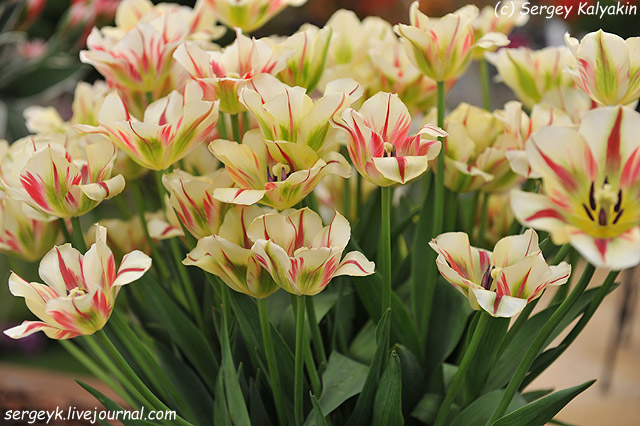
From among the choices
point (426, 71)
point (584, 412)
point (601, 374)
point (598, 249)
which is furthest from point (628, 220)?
point (601, 374)

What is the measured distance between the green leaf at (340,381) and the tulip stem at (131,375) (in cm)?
5

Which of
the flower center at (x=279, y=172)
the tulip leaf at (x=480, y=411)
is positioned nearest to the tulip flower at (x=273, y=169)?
the flower center at (x=279, y=172)

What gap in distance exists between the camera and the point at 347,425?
0.27m

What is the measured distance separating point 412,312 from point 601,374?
0.77 meters

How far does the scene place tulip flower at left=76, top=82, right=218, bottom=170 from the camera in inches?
9.3

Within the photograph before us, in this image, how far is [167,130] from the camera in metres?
0.24

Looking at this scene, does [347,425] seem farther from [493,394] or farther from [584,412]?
[584,412]

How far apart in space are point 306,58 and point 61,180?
0.10 metres

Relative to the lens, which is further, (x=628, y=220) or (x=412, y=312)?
(x=412, y=312)

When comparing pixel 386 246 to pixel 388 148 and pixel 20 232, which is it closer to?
pixel 388 148

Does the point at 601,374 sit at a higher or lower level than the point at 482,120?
lower

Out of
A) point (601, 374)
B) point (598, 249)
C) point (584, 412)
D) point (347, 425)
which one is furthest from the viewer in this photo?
point (601, 374)

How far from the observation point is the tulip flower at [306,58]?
27 cm

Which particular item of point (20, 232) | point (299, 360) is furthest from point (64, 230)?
point (299, 360)
